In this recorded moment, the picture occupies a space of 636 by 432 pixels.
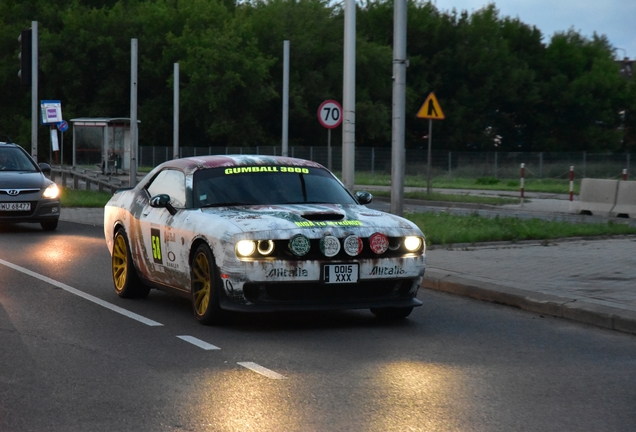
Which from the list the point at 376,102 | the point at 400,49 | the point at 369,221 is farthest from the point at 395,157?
the point at 376,102

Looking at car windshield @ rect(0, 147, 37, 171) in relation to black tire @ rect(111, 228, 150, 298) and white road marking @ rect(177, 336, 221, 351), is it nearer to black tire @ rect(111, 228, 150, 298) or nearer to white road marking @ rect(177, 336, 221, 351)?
black tire @ rect(111, 228, 150, 298)

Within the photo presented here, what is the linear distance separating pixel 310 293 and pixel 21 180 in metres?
12.3

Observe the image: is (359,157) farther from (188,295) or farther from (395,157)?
(188,295)

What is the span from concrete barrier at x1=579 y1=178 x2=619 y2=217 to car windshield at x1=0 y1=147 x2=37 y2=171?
12971 millimetres

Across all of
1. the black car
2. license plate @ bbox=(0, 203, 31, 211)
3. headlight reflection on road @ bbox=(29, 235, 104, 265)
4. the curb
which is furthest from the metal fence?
the curb

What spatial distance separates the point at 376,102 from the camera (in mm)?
76812

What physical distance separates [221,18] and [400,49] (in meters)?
65.4

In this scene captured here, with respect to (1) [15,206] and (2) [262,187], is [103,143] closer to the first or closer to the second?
(1) [15,206]

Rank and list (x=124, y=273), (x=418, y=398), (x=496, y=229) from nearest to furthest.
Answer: (x=418, y=398) → (x=124, y=273) → (x=496, y=229)

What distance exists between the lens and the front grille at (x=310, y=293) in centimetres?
868

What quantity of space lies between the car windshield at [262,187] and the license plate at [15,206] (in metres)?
10.4

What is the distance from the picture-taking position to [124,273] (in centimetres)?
1082

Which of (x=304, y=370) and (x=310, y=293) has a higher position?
(x=310, y=293)

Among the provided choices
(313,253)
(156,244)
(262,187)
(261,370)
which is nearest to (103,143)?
(156,244)
